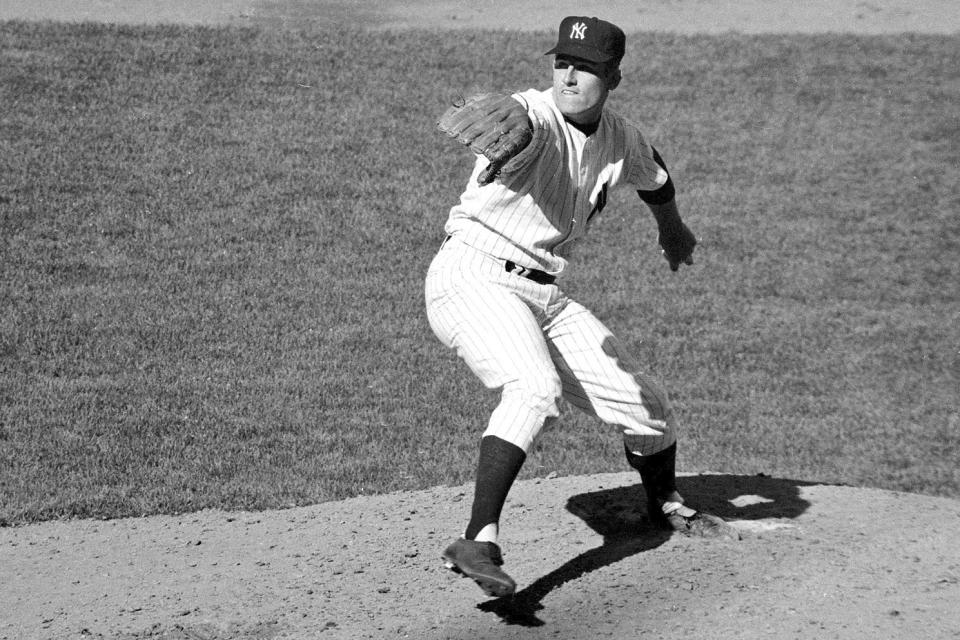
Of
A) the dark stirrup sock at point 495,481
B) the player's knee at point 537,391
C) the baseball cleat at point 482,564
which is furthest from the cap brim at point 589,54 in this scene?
the baseball cleat at point 482,564

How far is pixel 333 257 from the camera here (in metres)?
8.84

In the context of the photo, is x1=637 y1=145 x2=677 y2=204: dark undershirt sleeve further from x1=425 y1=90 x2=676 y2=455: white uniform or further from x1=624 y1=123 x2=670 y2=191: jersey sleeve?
x1=425 y1=90 x2=676 y2=455: white uniform

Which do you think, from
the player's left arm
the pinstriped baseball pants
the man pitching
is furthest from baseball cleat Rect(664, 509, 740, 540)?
the player's left arm

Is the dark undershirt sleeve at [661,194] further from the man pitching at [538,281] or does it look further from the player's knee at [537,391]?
the player's knee at [537,391]

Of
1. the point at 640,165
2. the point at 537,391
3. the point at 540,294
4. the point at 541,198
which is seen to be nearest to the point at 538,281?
the point at 540,294

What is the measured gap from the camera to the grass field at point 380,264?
21.4 feet

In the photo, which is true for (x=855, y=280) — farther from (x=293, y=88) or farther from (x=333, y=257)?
(x=293, y=88)

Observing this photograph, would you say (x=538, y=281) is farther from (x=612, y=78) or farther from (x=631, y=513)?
(x=631, y=513)

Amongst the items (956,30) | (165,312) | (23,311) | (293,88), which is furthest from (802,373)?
(956,30)

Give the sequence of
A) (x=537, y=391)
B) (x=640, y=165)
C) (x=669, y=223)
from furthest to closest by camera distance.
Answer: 1. (x=669, y=223)
2. (x=640, y=165)
3. (x=537, y=391)

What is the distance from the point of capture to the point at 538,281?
438 centimetres

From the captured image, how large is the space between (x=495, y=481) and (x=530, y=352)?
42 centimetres

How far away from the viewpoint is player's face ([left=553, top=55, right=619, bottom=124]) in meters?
4.23

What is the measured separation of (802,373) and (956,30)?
685cm
